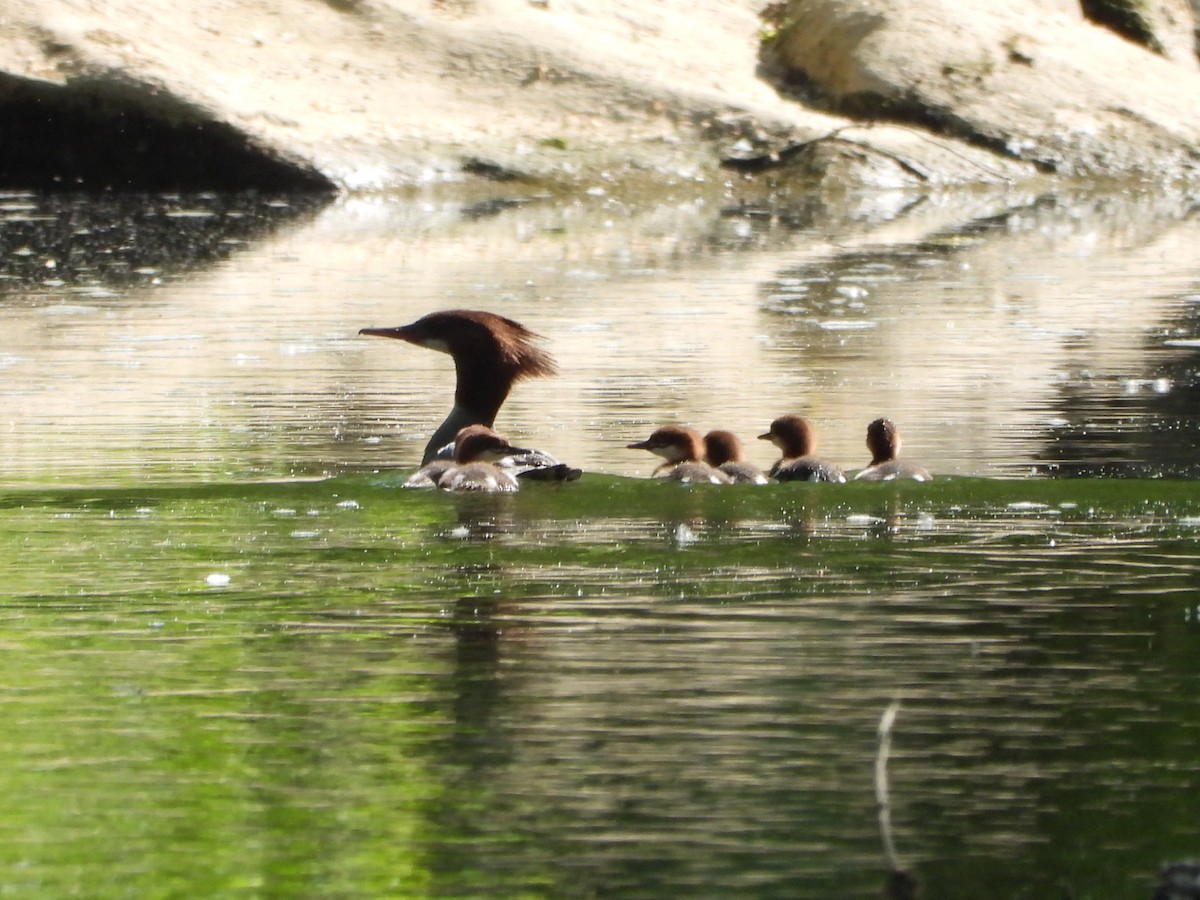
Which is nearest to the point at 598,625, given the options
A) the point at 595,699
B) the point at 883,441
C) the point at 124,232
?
the point at 595,699

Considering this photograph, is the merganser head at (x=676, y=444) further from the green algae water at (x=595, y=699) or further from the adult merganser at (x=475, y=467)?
the green algae water at (x=595, y=699)

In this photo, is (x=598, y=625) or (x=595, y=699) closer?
(x=595, y=699)

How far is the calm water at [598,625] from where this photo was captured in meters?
3.55

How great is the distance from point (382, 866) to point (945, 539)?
309cm

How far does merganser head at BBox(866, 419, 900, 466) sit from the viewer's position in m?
7.75

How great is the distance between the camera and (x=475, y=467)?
7391 millimetres

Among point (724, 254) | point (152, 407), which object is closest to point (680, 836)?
point (152, 407)

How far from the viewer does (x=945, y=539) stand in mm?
6238

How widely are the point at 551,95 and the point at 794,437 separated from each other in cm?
1525

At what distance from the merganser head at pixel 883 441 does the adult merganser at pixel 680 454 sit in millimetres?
539

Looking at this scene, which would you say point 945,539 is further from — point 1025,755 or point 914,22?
point 914,22

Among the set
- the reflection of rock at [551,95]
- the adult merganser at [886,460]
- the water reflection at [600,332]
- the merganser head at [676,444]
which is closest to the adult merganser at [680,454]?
the merganser head at [676,444]

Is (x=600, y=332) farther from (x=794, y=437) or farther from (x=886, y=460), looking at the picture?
(x=886, y=460)

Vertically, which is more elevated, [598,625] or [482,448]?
[482,448]
